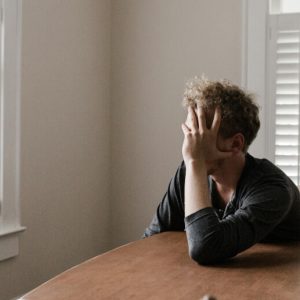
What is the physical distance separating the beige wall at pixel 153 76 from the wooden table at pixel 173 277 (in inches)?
61.5

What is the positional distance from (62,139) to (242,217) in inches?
58.0

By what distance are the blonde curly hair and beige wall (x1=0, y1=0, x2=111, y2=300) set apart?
1.06 m

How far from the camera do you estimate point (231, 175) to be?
1734 millimetres

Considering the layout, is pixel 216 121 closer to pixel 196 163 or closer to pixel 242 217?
pixel 196 163

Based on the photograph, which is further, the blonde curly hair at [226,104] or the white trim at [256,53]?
the white trim at [256,53]

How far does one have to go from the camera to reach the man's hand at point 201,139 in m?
1.62

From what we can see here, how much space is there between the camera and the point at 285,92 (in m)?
2.83

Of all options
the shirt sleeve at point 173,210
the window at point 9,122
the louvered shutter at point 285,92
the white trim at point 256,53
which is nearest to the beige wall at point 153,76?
the white trim at point 256,53

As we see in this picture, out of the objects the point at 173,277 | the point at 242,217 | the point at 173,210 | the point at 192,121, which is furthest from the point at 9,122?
the point at 173,277

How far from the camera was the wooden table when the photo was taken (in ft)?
3.75

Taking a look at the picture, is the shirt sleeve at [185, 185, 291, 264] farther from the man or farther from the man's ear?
the man's ear

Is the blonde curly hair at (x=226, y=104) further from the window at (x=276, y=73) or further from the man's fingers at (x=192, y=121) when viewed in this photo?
the window at (x=276, y=73)

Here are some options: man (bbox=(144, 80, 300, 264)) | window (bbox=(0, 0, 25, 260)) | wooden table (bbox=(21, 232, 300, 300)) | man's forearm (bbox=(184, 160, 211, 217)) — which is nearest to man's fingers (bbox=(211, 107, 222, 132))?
man (bbox=(144, 80, 300, 264))

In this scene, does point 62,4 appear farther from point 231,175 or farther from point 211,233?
point 211,233
